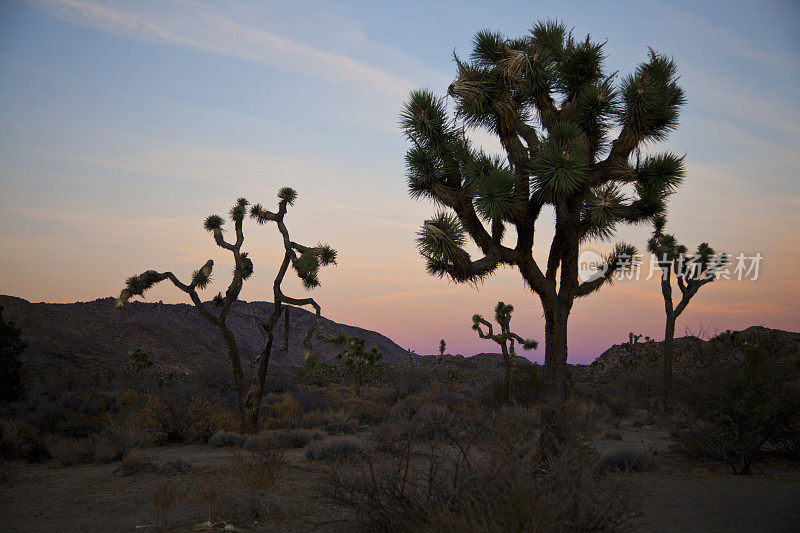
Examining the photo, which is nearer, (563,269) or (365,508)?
(365,508)

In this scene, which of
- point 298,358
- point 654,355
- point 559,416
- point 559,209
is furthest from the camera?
point 298,358

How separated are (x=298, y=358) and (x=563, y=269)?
3439 inches

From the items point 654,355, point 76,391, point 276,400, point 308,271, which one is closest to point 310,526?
point 308,271

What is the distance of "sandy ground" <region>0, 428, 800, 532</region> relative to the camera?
739 cm

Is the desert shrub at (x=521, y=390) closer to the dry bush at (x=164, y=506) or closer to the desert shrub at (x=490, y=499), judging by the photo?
the dry bush at (x=164, y=506)

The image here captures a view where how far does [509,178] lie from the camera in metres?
11.6

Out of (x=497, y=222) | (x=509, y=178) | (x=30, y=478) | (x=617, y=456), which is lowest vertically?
(x=30, y=478)

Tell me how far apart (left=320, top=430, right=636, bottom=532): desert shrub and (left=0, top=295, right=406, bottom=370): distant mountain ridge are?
34394 millimetres

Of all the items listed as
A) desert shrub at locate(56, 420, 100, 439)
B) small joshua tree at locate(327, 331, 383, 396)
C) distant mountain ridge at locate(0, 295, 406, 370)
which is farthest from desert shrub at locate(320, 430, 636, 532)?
distant mountain ridge at locate(0, 295, 406, 370)

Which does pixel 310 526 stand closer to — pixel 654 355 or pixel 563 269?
pixel 563 269

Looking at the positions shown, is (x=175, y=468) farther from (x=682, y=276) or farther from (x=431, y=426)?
(x=682, y=276)

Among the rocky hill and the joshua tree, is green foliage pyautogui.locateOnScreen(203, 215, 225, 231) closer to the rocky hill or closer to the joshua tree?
the rocky hill

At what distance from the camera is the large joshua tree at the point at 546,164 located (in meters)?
11.6

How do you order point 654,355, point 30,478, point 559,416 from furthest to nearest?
point 654,355, point 30,478, point 559,416
